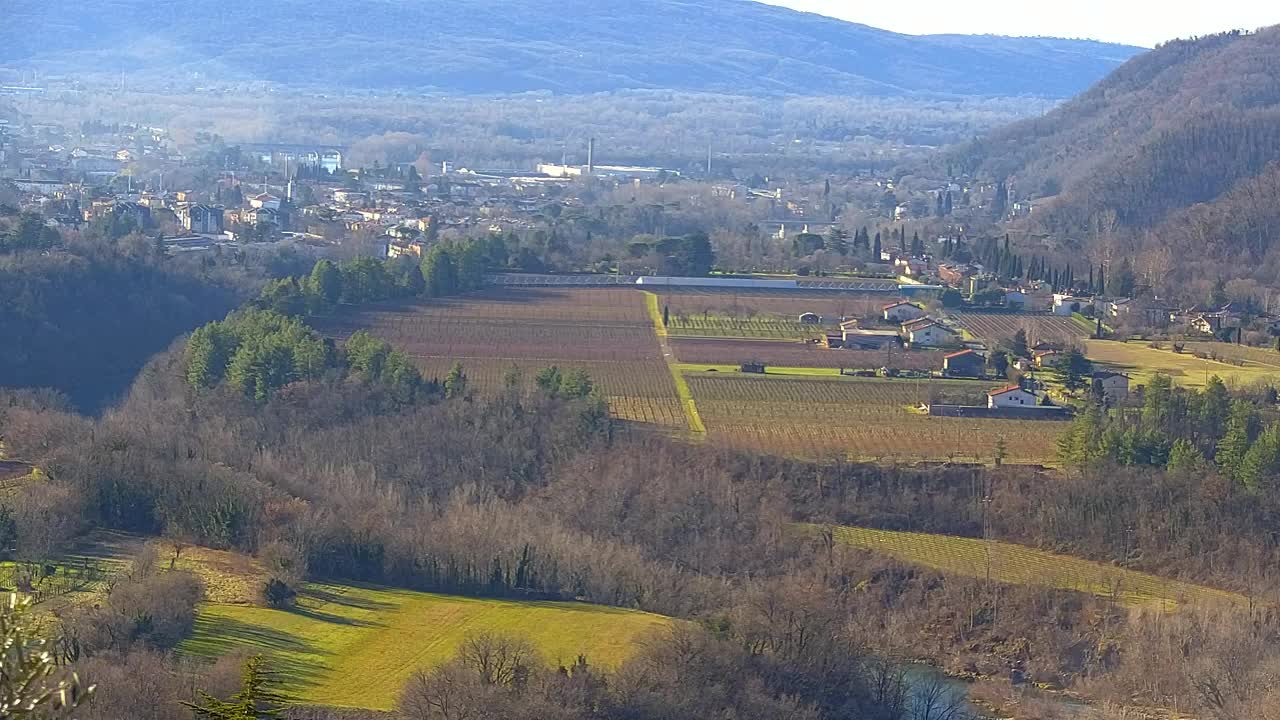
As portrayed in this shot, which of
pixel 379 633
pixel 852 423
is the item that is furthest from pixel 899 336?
pixel 379 633

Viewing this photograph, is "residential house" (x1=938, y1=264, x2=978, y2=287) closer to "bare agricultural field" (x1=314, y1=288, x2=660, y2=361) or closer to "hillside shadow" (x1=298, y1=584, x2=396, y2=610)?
"bare agricultural field" (x1=314, y1=288, x2=660, y2=361)

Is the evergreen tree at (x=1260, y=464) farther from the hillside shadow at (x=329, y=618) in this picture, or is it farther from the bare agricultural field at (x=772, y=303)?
the bare agricultural field at (x=772, y=303)

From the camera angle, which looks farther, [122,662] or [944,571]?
[944,571]

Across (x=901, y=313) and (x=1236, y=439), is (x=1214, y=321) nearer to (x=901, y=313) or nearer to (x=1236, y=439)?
(x=901, y=313)

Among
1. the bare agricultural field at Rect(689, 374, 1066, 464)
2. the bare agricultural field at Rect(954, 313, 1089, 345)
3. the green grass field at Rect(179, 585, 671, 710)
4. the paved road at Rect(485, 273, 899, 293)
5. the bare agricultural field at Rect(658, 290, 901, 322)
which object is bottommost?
the green grass field at Rect(179, 585, 671, 710)

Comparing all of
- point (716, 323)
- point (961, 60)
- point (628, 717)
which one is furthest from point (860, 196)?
point (961, 60)

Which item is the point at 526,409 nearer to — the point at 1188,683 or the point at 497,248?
the point at 1188,683

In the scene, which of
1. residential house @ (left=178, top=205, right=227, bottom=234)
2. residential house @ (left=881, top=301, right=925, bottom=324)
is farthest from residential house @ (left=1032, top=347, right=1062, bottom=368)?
residential house @ (left=178, top=205, right=227, bottom=234)
